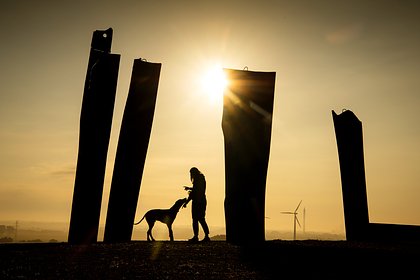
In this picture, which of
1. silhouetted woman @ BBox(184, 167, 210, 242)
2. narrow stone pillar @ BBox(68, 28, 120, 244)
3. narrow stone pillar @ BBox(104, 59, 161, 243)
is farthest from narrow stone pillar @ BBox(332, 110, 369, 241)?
narrow stone pillar @ BBox(68, 28, 120, 244)

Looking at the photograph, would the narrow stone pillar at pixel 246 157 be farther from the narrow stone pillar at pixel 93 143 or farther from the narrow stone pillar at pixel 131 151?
the narrow stone pillar at pixel 93 143

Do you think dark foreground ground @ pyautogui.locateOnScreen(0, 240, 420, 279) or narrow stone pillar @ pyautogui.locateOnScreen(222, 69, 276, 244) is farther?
narrow stone pillar @ pyautogui.locateOnScreen(222, 69, 276, 244)

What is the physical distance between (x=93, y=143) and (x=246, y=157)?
142 inches

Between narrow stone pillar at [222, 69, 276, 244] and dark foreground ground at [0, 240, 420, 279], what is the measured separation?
2259 mm

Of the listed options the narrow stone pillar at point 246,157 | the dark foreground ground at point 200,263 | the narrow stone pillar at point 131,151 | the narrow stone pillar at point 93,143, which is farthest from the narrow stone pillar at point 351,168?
the narrow stone pillar at point 93,143

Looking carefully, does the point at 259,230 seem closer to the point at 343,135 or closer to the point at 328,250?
the point at 328,250

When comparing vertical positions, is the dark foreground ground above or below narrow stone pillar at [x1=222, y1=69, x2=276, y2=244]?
below

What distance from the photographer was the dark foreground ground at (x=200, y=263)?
7.16m

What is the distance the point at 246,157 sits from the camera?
1259 centimetres

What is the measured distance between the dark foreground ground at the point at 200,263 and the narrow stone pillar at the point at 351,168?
16.7 feet

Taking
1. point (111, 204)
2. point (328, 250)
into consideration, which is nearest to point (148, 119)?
point (111, 204)

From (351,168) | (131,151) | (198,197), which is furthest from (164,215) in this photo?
(351,168)

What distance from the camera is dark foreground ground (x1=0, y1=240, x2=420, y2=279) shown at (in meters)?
7.16

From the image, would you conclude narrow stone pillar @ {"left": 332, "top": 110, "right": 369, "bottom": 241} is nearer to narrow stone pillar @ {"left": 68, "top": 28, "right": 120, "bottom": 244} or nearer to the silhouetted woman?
the silhouetted woman
